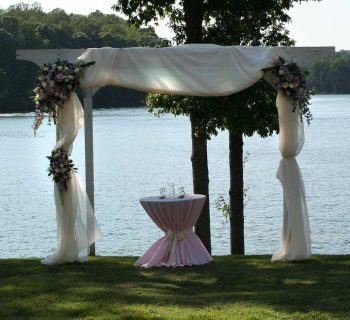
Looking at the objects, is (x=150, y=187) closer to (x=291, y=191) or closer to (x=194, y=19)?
(x=194, y=19)

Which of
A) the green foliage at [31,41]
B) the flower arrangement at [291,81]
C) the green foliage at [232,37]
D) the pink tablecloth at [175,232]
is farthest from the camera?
the green foliage at [31,41]

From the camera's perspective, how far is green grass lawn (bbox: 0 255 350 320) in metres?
8.40

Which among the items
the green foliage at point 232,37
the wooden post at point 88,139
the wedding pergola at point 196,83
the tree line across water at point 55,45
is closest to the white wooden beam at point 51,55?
the wedding pergola at point 196,83

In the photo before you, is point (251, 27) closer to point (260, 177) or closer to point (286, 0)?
point (286, 0)

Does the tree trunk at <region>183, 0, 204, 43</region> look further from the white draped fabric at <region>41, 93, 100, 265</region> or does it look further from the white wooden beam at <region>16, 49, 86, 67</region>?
the white draped fabric at <region>41, 93, 100, 265</region>

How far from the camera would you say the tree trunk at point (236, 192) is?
17.4m

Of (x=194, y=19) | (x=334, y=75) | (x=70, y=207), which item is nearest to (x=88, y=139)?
(x=70, y=207)

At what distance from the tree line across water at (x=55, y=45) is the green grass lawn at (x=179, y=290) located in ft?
170

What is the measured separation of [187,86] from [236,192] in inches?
242

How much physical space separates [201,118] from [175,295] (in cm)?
663

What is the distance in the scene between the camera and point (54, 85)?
38.7 ft

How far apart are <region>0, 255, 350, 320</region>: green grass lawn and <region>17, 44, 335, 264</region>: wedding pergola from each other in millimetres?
383

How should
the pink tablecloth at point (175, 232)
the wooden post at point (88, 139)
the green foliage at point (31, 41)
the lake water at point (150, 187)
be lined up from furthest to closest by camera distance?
1. the green foliage at point (31, 41)
2. the lake water at point (150, 187)
3. the wooden post at point (88, 139)
4. the pink tablecloth at point (175, 232)

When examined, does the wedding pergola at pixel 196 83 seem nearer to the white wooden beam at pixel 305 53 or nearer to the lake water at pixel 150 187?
the white wooden beam at pixel 305 53
